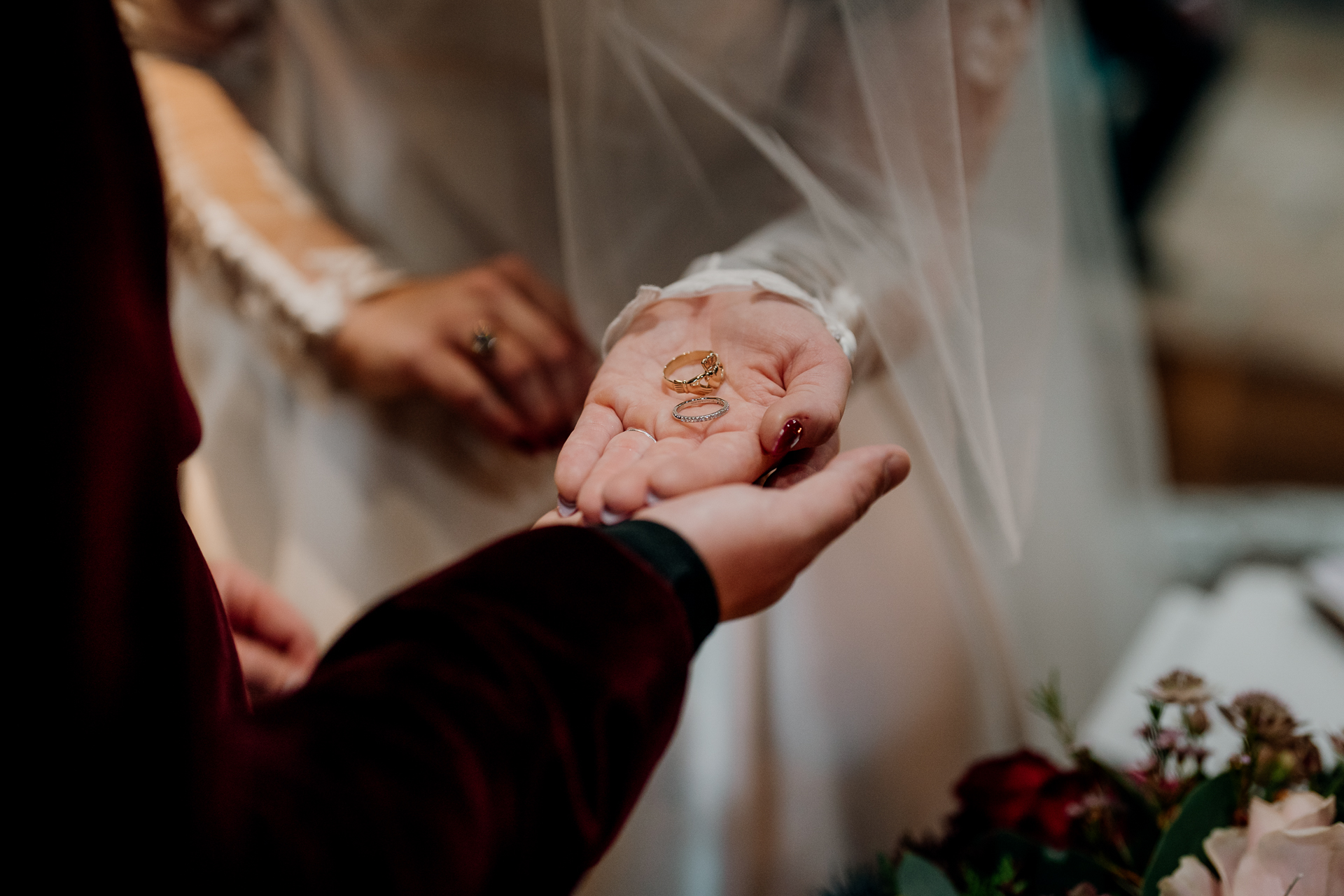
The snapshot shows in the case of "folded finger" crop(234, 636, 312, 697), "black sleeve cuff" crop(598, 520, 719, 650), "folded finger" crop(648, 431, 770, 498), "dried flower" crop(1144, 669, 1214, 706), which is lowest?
"folded finger" crop(234, 636, 312, 697)

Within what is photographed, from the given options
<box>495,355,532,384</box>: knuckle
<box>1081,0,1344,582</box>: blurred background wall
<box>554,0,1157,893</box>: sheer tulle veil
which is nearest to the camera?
<box>554,0,1157,893</box>: sheer tulle veil

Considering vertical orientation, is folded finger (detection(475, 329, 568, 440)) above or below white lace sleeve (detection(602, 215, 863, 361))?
below

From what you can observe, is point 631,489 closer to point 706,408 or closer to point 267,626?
point 706,408

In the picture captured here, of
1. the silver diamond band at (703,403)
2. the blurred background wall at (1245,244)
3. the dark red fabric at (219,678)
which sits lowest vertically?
the dark red fabric at (219,678)

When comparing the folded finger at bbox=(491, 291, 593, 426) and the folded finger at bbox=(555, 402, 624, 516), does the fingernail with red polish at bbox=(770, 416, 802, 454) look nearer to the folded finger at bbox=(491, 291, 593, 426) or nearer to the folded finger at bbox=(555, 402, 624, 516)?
the folded finger at bbox=(555, 402, 624, 516)

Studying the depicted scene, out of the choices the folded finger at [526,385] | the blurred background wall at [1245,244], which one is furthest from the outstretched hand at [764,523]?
the blurred background wall at [1245,244]

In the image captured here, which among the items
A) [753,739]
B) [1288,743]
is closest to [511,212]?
[753,739]

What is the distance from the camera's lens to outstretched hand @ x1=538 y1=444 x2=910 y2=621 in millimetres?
433

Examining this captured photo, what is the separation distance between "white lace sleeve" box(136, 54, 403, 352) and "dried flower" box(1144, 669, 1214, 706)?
31.2 inches

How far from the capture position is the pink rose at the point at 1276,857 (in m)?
0.44

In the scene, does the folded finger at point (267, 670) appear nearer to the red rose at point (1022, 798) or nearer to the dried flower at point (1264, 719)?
the red rose at point (1022, 798)

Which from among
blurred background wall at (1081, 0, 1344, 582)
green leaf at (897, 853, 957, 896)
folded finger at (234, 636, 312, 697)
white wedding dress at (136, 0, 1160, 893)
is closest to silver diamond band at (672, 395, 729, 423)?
white wedding dress at (136, 0, 1160, 893)

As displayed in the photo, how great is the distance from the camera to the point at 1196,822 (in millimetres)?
526

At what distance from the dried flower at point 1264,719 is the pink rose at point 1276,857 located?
1.9 inches
